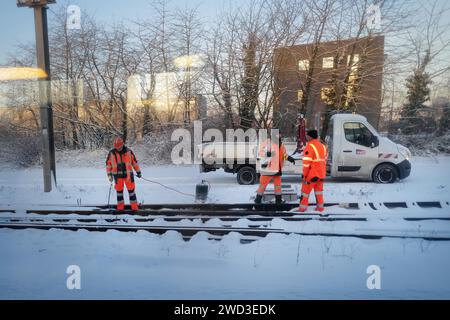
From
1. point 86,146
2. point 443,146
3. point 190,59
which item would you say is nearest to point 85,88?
point 86,146

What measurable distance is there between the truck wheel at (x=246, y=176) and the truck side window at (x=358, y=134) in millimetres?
2961

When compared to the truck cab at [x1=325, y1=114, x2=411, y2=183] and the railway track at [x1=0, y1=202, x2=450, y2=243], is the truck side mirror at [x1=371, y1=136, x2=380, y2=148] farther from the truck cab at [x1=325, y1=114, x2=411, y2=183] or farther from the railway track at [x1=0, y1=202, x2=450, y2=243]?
the railway track at [x1=0, y1=202, x2=450, y2=243]

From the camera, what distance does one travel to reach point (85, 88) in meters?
14.3

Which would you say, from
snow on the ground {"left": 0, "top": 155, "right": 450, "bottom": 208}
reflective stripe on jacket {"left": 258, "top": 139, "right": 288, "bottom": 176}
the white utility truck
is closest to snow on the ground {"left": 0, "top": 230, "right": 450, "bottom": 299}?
reflective stripe on jacket {"left": 258, "top": 139, "right": 288, "bottom": 176}

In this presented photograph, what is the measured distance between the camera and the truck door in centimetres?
866

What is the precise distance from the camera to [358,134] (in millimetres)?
8734

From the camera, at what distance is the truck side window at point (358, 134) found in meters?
8.67

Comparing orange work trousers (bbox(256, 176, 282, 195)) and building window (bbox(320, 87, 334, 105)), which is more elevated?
building window (bbox(320, 87, 334, 105))

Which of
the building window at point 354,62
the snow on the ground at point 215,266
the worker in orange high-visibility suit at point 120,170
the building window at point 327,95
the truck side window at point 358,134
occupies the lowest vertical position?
the snow on the ground at point 215,266

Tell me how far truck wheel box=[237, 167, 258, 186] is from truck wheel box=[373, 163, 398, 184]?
3573 millimetres

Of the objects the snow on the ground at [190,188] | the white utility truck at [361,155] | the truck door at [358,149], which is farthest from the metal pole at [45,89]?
the truck door at [358,149]

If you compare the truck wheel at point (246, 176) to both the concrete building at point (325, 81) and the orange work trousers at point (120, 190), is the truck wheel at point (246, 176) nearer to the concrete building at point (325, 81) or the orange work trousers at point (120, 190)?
the orange work trousers at point (120, 190)
